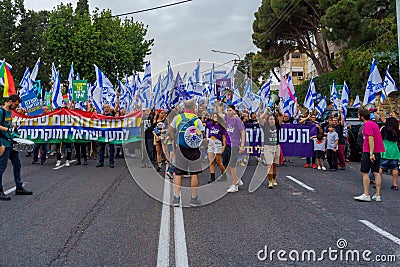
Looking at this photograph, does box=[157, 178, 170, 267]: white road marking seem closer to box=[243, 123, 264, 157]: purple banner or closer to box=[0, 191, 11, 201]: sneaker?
box=[0, 191, 11, 201]: sneaker

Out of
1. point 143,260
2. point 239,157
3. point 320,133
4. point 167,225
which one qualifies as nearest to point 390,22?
point 320,133

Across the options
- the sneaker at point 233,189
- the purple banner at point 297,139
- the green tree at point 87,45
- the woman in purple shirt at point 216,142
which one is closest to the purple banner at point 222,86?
the purple banner at point 297,139

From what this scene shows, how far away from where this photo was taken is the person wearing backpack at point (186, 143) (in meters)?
7.55

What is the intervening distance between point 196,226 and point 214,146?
3.74 m

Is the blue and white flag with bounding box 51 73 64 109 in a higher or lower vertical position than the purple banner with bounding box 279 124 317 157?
higher

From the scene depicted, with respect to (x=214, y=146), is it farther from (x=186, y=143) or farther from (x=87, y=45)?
(x=87, y=45)

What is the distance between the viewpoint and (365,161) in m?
8.41

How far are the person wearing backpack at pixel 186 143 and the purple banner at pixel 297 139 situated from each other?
24.2 feet

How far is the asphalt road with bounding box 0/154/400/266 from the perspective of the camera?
197 inches

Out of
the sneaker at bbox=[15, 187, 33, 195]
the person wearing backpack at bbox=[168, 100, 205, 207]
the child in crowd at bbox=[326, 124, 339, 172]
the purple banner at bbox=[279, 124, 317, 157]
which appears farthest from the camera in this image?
the purple banner at bbox=[279, 124, 317, 157]

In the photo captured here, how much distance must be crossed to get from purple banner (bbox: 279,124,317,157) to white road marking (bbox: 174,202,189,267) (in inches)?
310

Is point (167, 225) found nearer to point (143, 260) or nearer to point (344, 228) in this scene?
point (143, 260)

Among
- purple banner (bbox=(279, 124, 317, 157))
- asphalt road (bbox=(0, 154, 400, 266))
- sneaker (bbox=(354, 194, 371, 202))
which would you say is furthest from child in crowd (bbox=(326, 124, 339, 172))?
sneaker (bbox=(354, 194, 371, 202))

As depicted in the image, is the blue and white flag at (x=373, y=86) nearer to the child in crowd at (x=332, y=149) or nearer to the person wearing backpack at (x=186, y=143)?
the child in crowd at (x=332, y=149)
